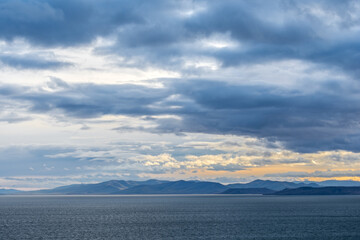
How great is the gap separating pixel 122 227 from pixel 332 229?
69.6m

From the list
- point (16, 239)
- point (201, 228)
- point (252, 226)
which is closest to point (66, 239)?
point (16, 239)

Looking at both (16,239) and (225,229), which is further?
(225,229)

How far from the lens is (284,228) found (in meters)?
146

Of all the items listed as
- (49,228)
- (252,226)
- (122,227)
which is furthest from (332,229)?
(49,228)

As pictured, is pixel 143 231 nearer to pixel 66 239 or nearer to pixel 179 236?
pixel 179 236

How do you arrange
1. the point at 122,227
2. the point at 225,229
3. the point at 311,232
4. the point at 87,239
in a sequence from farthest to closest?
the point at 122,227 < the point at 225,229 < the point at 311,232 < the point at 87,239

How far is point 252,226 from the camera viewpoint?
154625mm

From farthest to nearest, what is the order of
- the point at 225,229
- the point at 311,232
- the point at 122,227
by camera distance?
the point at 122,227, the point at 225,229, the point at 311,232

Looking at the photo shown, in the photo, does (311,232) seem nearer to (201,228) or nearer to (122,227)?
(201,228)

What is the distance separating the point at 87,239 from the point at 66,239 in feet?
19.4

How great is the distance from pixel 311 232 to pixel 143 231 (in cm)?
5166

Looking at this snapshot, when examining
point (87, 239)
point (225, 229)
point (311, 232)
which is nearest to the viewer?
point (87, 239)

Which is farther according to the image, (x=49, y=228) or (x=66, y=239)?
(x=49, y=228)

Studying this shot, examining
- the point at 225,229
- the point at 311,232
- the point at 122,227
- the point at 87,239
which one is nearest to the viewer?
the point at 87,239
